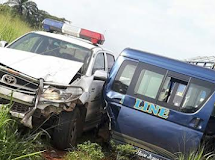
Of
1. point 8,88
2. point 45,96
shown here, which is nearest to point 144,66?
point 45,96

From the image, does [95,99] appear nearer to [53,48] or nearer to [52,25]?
[53,48]

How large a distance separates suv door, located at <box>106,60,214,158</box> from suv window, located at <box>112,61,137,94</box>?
5cm

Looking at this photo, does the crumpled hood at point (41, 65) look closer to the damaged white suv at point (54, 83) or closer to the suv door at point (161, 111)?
the damaged white suv at point (54, 83)

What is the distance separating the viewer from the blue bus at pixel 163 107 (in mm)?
5645

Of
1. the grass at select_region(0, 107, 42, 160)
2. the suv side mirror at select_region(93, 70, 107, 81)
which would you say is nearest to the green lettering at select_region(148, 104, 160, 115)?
the suv side mirror at select_region(93, 70, 107, 81)

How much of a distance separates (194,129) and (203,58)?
5294mm

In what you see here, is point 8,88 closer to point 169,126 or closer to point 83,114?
point 83,114

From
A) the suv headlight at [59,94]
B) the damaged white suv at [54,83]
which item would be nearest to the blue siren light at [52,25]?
the damaged white suv at [54,83]

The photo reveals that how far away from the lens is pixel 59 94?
17.0 ft

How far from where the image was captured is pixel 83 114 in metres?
6.10

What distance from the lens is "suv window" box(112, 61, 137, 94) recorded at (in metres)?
5.96

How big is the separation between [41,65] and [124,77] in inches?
53.6

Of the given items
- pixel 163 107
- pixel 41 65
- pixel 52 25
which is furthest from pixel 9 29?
pixel 163 107

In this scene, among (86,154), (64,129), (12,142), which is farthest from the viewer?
(64,129)
